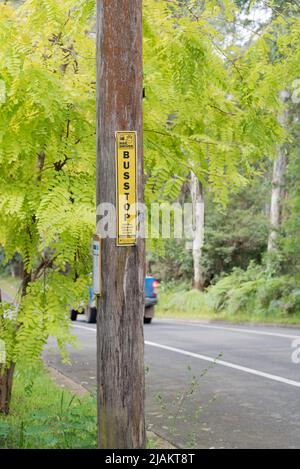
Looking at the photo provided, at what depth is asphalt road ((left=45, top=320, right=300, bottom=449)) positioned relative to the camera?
714 centimetres

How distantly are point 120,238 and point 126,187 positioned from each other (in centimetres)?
32

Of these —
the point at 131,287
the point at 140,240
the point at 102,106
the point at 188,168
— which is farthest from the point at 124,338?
the point at 188,168

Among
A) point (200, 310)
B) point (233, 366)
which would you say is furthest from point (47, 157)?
point (200, 310)

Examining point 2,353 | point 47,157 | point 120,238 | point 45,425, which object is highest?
point 47,157

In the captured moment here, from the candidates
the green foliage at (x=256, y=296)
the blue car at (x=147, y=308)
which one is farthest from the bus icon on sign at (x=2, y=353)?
the green foliage at (x=256, y=296)

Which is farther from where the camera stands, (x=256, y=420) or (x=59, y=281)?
(x=256, y=420)

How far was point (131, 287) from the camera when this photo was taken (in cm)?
450

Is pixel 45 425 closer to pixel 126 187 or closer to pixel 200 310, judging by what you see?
pixel 126 187

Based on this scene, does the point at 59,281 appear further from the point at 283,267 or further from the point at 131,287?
the point at 283,267

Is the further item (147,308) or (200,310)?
(200,310)

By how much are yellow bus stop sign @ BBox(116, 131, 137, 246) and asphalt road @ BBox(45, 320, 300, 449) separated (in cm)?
216

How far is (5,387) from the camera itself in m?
7.26

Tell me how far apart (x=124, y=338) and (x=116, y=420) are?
1.66 feet

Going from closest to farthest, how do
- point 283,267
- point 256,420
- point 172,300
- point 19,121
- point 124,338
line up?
point 124,338 → point 19,121 → point 256,420 → point 283,267 → point 172,300
